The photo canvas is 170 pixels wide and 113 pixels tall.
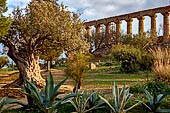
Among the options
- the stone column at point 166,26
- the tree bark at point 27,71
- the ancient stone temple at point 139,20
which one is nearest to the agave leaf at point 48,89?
the tree bark at point 27,71

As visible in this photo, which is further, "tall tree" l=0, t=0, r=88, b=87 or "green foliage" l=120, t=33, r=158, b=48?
"green foliage" l=120, t=33, r=158, b=48

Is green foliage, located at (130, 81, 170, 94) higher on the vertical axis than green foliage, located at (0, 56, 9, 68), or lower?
lower

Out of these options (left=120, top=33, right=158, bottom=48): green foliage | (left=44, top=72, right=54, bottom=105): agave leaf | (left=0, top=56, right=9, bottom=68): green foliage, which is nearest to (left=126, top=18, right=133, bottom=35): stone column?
(left=120, top=33, right=158, bottom=48): green foliage

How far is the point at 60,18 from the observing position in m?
10.4

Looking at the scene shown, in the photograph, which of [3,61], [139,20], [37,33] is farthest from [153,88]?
[139,20]

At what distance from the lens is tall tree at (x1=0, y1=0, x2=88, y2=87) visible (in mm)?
10055

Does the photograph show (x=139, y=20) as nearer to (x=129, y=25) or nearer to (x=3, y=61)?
(x=129, y=25)

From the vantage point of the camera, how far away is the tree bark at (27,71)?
36.2ft

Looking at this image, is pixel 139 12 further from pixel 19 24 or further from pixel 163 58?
pixel 19 24

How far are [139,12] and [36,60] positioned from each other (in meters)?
31.7

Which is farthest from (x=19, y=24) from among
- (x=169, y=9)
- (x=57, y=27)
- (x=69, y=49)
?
(x=169, y=9)

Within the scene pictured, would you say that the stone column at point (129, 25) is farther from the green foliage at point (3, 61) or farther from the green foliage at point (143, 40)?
the green foliage at point (3, 61)

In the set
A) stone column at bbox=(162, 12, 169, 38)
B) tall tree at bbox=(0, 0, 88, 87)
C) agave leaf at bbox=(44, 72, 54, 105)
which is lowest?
agave leaf at bbox=(44, 72, 54, 105)

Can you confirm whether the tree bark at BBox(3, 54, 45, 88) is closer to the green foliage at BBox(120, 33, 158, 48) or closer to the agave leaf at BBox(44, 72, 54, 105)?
the agave leaf at BBox(44, 72, 54, 105)
